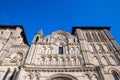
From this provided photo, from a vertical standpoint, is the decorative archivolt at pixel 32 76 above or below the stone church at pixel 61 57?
below

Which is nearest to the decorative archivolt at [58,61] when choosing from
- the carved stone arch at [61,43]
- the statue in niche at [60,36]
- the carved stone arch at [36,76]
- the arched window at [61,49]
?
the arched window at [61,49]

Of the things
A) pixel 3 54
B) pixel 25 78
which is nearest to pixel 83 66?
pixel 25 78

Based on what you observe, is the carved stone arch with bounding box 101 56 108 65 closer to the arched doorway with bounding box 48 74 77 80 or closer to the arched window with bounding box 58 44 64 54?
the arched doorway with bounding box 48 74 77 80

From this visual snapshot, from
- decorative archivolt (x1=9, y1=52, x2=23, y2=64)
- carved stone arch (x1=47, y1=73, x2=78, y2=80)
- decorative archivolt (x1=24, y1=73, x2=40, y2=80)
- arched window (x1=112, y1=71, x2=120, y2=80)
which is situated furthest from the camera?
decorative archivolt (x1=9, y1=52, x2=23, y2=64)

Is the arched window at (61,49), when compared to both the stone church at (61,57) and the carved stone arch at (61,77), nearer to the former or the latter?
the stone church at (61,57)

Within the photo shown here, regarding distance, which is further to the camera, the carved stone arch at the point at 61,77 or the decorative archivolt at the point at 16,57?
the decorative archivolt at the point at 16,57

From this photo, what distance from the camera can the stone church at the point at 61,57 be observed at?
52.0 feet

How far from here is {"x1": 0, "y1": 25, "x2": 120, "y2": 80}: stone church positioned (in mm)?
15844

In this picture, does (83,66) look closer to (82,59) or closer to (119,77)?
(82,59)

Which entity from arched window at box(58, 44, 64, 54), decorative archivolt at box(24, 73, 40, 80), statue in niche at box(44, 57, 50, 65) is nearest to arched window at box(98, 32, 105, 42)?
arched window at box(58, 44, 64, 54)

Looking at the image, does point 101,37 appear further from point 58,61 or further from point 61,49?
point 58,61

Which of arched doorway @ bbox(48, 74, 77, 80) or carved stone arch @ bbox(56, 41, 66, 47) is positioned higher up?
carved stone arch @ bbox(56, 41, 66, 47)

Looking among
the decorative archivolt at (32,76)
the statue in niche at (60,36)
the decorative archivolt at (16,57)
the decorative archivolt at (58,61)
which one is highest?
the statue in niche at (60,36)

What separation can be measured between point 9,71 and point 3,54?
149 inches
